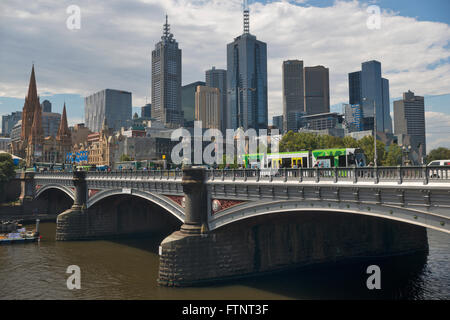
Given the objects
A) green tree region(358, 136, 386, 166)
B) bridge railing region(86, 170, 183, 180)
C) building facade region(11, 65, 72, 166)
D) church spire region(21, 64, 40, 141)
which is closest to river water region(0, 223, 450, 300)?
bridge railing region(86, 170, 183, 180)

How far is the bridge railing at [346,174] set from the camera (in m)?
19.9

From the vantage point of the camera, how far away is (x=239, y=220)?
1229 inches

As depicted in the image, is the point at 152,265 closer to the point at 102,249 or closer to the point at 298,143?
the point at 102,249

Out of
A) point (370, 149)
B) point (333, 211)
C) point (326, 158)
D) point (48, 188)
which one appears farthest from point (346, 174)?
point (48, 188)

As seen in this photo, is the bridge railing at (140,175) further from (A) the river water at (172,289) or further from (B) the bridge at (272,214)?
(A) the river water at (172,289)

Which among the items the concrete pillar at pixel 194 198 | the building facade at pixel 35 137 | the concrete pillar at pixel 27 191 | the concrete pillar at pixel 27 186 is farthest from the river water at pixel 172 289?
the building facade at pixel 35 137

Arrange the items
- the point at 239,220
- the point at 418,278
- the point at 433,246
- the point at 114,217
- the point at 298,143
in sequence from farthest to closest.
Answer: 1. the point at 298,143
2. the point at 114,217
3. the point at 433,246
4. the point at 418,278
5. the point at 239,220

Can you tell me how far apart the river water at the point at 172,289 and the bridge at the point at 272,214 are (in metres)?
1.76

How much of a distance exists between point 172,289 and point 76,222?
28.1m

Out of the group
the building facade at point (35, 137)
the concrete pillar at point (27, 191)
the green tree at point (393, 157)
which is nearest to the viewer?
→ the green tree at point (393, 157)

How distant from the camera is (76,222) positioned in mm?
54406
